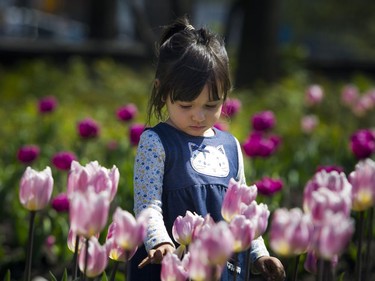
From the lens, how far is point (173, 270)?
7.20 feet

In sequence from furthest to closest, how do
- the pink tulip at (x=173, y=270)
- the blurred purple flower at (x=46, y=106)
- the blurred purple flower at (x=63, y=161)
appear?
the blurred purple flower at (x=46, y=106) < the blurred purple flower at (x=63, y=161) < the pink tulip at (x=173, y=270)

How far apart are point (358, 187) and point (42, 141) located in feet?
15.9

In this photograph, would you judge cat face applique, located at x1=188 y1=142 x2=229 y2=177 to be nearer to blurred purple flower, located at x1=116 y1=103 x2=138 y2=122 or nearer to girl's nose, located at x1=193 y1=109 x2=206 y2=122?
girl's nose, located at x1=193 y1=109 x2=206 y2=122

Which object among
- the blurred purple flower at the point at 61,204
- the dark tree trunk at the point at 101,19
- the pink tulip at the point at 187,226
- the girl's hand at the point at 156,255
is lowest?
the blurred purple flower at the point at 61,204

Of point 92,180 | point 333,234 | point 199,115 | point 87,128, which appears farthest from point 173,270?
point 87,128

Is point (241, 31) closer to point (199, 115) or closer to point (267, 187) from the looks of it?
point (267, 187)

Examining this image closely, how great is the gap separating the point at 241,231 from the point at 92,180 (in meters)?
0.42

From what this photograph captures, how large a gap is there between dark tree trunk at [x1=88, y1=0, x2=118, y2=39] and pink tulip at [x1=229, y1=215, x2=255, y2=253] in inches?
618

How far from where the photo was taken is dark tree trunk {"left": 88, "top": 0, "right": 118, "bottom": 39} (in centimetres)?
1758

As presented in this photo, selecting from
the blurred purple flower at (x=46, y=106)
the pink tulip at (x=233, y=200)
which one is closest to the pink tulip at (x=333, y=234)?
the pink tulip at (x=233, y=200)

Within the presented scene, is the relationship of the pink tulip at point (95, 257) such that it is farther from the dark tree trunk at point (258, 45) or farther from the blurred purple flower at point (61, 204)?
the dark tree trunk at point (258, 45)

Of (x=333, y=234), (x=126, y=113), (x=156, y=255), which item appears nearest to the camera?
(x=333, y=234)

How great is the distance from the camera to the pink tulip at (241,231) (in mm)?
2117

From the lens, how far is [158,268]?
2822 mm
